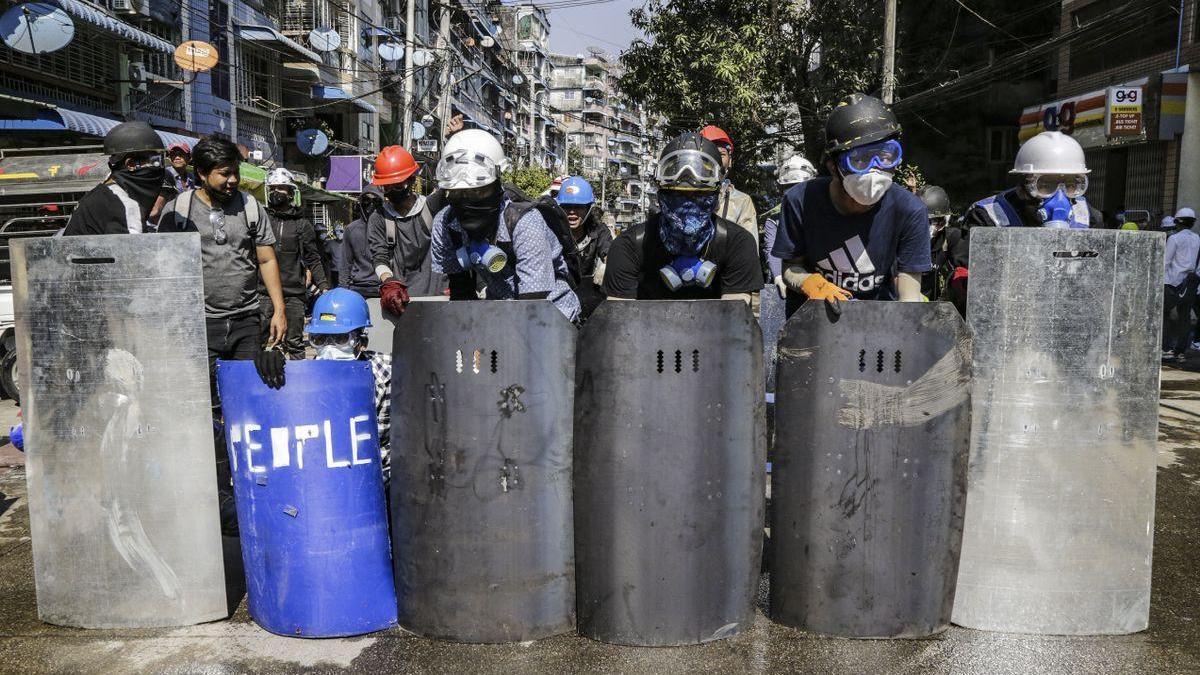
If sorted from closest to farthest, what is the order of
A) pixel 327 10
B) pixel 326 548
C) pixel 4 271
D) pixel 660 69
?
pixel 326 548, pixel 4 271, pixel 660 69, pixel 327 10

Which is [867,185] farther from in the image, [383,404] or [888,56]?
[888,56]

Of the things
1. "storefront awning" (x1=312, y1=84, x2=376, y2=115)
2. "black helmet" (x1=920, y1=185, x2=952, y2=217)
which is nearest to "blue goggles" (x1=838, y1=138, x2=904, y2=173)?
"black helmet" (x1=920, y1=185, x2=952, y2=217)

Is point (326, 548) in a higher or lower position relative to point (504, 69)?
lower

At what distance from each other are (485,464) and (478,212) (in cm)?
127

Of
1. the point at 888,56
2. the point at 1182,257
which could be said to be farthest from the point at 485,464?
the point at 888,56

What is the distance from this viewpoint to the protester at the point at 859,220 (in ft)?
11.9

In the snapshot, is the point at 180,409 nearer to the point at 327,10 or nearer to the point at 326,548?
the point at 326,548

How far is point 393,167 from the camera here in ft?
19.6

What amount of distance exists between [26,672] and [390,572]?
1179 millimetres

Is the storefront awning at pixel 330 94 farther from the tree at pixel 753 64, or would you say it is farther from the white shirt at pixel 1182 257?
the white shirt at pixel 1182 257

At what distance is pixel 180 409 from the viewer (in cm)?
344

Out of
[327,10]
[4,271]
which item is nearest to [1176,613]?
[4,271]

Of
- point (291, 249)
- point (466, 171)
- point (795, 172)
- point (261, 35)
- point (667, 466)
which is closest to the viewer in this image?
point (667, 466)

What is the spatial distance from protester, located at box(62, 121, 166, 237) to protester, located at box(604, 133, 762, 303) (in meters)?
2.63
